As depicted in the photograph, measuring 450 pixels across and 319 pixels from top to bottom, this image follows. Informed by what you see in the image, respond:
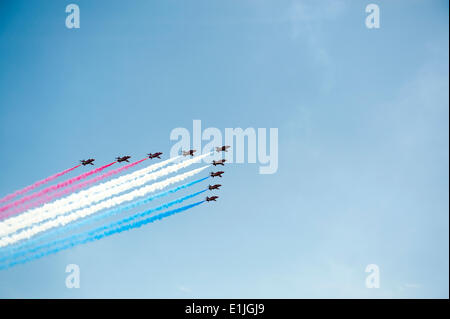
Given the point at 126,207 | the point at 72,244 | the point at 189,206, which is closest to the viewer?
the point at 72,244

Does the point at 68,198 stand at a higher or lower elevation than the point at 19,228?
higher

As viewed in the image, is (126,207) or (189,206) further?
(189,206)

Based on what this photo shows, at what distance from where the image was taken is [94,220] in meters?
77.5

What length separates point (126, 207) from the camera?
265ft
